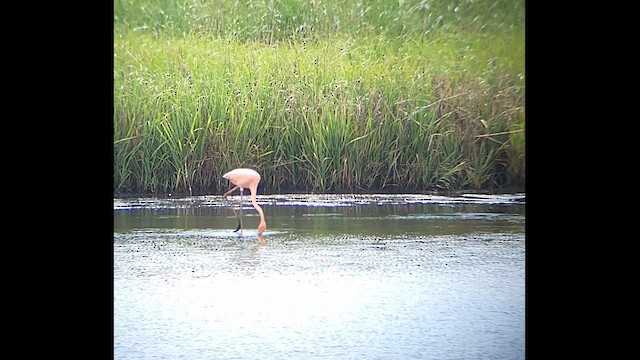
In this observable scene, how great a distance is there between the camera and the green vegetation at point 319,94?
3170 mm

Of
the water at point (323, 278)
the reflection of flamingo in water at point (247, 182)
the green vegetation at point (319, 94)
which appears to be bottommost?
the water at point (323, 278)

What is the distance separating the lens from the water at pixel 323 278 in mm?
2928

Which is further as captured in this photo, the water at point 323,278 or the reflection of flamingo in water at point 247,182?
the reflection of flamingo in water at point 247,182

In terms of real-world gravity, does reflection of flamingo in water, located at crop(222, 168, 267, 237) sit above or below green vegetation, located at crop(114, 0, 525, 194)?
below

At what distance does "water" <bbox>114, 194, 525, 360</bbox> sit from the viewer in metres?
2.93

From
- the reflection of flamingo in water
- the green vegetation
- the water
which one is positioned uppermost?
the green vegetation

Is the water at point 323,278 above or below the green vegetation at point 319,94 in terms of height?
below

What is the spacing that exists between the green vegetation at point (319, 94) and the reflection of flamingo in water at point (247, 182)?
0.10ft

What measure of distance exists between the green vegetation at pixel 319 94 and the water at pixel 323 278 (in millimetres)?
100

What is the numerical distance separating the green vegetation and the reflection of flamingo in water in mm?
31

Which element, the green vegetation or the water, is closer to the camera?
the water
